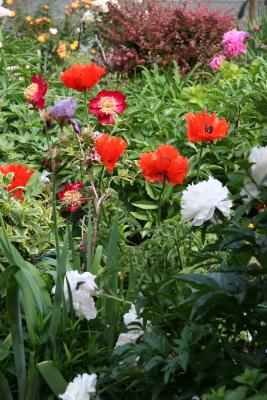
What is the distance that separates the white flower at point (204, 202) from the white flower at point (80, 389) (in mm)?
555

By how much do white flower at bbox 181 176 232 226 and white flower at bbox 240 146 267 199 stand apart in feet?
1.36

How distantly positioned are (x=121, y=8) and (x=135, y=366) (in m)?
6.60

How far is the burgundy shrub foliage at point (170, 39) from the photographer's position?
748 centimetres

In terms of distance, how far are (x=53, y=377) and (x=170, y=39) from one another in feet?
17.9

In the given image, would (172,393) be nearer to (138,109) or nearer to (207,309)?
(207,309)

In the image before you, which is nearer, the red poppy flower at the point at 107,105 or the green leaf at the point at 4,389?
the green leaf at the point at 4,389

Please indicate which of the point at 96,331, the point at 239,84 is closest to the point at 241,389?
the point at 96,331

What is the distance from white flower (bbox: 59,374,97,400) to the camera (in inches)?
93.5

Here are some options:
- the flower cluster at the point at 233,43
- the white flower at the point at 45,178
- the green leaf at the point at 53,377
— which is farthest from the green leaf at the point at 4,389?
the flower cluster at the point at 233,43

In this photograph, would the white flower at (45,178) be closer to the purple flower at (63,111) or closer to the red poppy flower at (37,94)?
the red poppy flower at (37,94)

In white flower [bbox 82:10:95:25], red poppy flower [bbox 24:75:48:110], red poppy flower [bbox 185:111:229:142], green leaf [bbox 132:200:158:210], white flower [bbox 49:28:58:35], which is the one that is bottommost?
white flower [bbox 49:28:58:35]

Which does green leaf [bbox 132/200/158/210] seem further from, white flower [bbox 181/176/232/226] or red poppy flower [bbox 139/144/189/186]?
white flower [bbox 181/176/232/226]

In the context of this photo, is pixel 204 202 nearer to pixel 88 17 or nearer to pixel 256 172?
pixel 256 172

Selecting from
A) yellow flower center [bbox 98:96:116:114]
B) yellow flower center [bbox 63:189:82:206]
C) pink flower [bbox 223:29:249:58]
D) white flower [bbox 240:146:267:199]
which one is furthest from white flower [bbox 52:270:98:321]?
pink flower [bbox 223:29:249:58]
